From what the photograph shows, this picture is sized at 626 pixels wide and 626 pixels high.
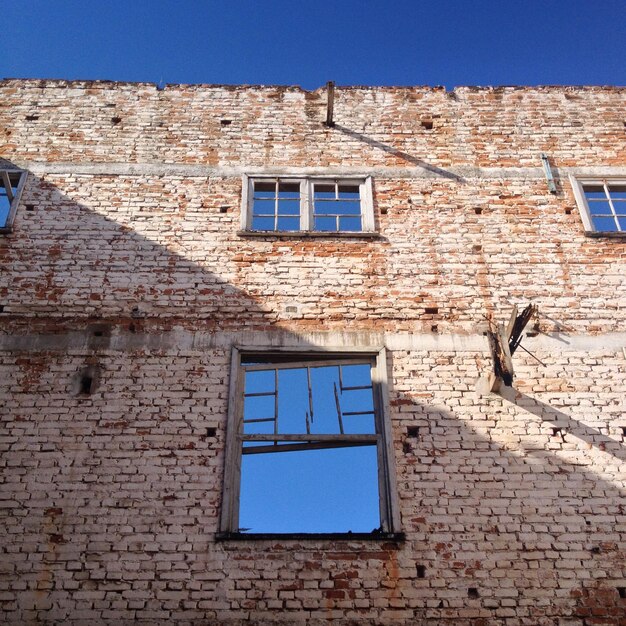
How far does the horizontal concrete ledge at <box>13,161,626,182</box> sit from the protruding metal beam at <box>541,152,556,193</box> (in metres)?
0.07

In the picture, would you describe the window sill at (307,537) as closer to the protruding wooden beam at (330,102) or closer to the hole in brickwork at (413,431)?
the hole in brickwork at (413,431)

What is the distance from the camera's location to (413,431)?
22.5ft

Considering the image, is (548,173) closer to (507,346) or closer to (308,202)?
(308,202)

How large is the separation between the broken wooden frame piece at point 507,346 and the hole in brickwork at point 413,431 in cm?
95

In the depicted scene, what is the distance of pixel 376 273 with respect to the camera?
8195mm

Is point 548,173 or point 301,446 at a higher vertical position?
point 548,173

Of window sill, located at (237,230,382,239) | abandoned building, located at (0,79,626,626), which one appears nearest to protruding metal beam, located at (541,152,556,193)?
abandoned building, located at (0,79,626,626)

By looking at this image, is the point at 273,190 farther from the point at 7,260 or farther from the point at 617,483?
the point at 617,483

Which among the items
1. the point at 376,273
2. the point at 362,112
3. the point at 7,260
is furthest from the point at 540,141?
the point at 7,260

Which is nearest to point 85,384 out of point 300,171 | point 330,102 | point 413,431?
point 413,431

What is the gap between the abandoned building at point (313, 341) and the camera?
235 inches

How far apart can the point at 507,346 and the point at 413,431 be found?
52.8 inches

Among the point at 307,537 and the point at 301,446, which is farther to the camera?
the point at 301,446

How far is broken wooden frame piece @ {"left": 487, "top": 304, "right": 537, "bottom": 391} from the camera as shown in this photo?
688 centimetres
